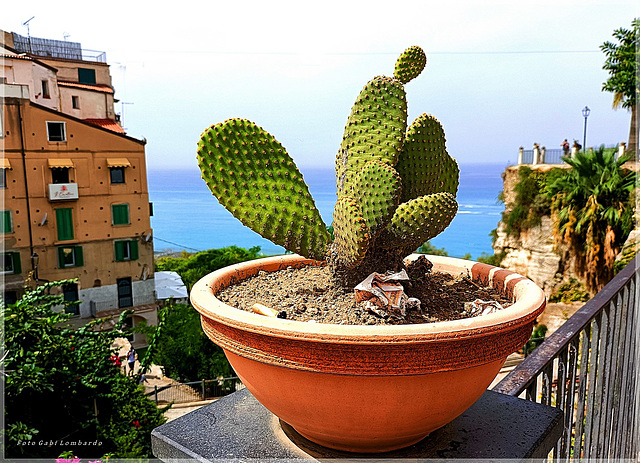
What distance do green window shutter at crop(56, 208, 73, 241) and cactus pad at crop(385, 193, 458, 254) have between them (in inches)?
432

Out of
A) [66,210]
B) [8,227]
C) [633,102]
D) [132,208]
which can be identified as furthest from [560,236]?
[8,227]

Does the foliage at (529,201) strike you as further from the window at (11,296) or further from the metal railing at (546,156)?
the window at (11,296)

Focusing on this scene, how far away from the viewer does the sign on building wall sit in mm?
9867

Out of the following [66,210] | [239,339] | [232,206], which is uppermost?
[232,206]

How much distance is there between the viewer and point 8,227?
32.8 feet

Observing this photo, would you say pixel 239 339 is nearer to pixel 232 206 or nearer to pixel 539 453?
pixel 232 206

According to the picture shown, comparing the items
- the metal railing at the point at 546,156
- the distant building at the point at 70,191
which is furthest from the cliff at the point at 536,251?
the distant building at the point at 70,191

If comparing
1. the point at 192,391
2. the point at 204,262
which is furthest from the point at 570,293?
the point at 204,262

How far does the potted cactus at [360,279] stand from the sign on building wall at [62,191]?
34.3 feet

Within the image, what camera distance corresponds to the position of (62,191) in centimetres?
988

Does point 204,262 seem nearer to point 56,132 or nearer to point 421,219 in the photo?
point 56,132

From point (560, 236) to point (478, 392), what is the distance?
1029 cm

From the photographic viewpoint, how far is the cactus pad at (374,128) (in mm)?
745

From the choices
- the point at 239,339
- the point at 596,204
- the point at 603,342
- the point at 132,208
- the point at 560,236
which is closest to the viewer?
the point at 239,339
